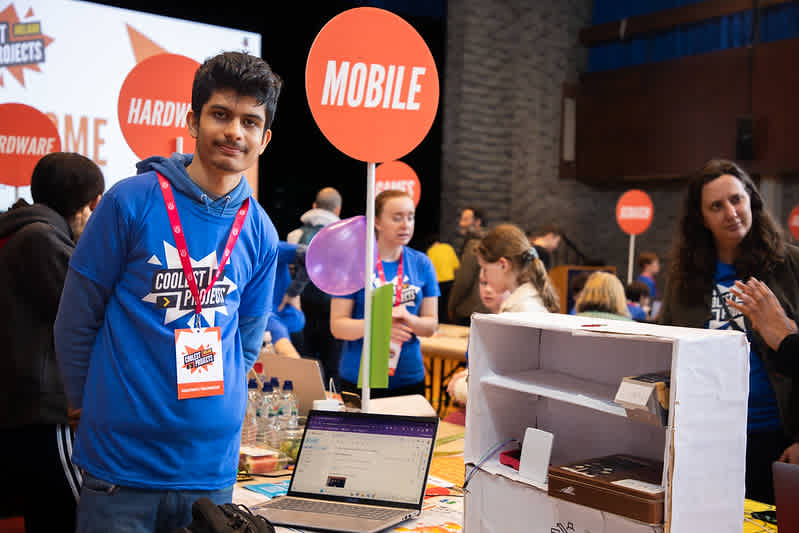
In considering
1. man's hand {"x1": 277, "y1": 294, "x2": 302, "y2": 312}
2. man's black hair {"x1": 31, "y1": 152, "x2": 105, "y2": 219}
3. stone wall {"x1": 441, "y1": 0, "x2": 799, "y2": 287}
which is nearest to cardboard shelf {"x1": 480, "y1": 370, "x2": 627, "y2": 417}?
man's black hair {"x1": 31, "y1": 152, "x2": 105, "y2": 219}

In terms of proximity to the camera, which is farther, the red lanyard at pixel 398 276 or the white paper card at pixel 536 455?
the red lanyard at pixel 398 276

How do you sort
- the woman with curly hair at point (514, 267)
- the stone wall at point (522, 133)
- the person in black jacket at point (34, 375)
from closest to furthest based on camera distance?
the person in black jacket at point (34, 375)
the woman with curly hair at point (514, 267)
the stone wall at point (522, 133)

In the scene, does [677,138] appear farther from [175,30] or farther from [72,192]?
[72,192]

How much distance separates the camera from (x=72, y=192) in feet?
6.97

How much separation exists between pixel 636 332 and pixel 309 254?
Answer: 4.17 feet

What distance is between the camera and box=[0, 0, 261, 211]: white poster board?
588 centimetres

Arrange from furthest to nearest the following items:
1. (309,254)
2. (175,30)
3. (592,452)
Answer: (175,30) → (309,254) → (592,452)

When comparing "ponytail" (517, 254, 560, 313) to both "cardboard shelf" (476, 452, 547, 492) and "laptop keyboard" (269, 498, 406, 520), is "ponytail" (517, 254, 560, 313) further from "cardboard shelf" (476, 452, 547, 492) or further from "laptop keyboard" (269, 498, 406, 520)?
"laptop keyboard" (269, 498, 406, 520)

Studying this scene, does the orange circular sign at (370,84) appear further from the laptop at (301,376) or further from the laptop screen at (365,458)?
the laptop at (301,376)

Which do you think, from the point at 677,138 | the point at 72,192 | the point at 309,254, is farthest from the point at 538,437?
the point at 677,138

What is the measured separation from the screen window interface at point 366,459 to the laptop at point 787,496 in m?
0.78

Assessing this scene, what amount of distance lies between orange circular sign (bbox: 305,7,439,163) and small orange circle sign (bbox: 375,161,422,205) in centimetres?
297

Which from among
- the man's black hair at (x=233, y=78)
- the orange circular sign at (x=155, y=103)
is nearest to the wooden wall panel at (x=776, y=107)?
the orange circular sign at (x=155, y=103)

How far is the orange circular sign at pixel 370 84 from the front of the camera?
1953 millimetres
